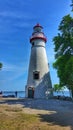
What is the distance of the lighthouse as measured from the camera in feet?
126

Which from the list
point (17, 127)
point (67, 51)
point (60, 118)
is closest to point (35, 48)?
point (67, 51)

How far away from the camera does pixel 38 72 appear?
38.8m

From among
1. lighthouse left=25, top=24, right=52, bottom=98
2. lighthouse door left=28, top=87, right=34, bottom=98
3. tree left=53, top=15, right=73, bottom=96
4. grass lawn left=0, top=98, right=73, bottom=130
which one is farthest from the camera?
lighthouse left=25, top=24, right=52, bottom=98

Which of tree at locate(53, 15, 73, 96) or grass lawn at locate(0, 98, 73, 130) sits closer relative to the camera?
grass lawn at locate(0, 98, 73, 130)

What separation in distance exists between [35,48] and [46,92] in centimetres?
763


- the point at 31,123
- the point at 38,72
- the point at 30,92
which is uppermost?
the point at 38,72

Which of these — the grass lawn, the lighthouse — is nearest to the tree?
the lighthouse

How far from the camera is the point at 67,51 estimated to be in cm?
3183

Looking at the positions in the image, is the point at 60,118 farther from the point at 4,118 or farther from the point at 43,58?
the point at 43,58

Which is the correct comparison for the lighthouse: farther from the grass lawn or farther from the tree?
the grass lawn

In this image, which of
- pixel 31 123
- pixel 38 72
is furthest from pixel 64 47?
pixel 31 123

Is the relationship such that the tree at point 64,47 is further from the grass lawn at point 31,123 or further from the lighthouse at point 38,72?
the grass lawn at point 31,123

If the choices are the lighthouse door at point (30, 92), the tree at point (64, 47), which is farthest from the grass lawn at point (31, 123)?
the lighthouse door at point (30, 92)

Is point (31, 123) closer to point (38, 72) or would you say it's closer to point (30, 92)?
point (30, 92)
